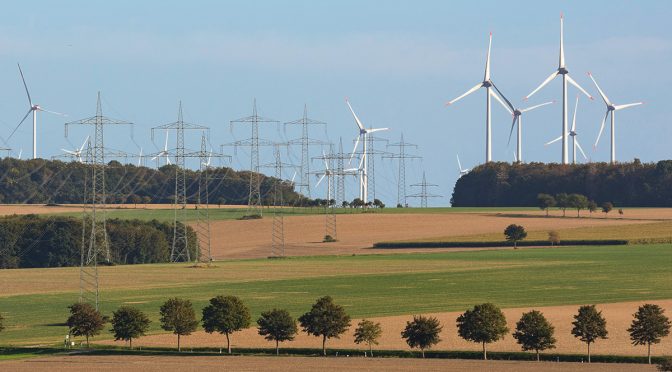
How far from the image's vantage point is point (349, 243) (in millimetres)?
191750

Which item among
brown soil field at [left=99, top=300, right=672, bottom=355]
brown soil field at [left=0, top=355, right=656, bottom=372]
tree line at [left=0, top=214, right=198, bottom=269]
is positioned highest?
tree line at [left=0, top=214, right=198, bottom=269]

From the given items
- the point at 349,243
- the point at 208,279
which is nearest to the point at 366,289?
the point at 208,279

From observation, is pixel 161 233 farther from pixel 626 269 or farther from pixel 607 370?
pixel 607 370

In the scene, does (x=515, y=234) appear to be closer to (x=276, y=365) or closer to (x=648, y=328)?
(x=648, y=328)

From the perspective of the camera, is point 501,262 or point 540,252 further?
point 540,252

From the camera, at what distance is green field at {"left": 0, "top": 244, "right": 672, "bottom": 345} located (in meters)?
114

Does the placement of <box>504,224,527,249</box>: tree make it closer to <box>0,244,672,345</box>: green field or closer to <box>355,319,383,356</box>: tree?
<box>0,244,672,345</box>: green field

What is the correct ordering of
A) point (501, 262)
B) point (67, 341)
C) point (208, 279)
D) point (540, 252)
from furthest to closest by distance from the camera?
point (540, 252) → point (501, 262) → point (208, 279) → point (67, 341)

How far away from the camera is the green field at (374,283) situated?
114500 millimetres

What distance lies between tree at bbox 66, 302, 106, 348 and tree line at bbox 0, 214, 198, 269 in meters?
74.9

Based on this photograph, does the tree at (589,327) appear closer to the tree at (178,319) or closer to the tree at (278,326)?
the tree at (278,326)

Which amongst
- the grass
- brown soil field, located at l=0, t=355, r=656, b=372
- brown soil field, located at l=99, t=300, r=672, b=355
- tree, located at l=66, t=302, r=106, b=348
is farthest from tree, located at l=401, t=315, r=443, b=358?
the grass

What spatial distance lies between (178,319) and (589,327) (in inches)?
1027

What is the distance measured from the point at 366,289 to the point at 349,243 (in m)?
62.2
